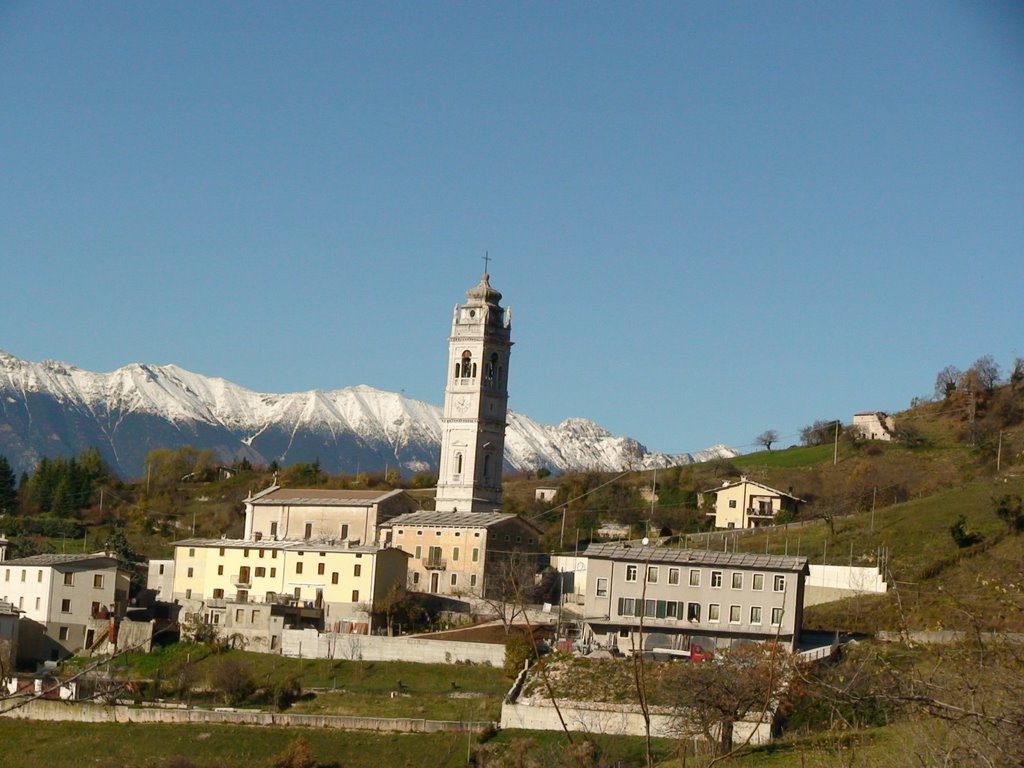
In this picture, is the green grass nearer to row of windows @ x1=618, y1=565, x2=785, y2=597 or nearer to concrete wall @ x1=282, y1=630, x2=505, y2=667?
row of windows @ x1=618, y1=565, x2=785, y2=597

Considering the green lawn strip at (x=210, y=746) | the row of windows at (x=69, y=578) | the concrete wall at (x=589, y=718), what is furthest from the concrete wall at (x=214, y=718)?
the row of windows at (x=69, y=578)

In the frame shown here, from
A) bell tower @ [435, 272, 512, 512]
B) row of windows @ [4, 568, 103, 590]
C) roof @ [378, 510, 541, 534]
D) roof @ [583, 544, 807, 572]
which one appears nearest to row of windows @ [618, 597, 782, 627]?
roof @ [583, 544, 807, 572]

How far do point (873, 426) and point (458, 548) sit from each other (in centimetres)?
4067

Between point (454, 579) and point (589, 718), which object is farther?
point (454, 579)

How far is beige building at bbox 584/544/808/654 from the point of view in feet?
179

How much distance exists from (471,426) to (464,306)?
19.5 feet

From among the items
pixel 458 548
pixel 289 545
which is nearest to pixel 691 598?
pixel 458 548

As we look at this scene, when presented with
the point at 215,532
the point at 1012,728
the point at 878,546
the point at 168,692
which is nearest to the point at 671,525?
the point at 878,546

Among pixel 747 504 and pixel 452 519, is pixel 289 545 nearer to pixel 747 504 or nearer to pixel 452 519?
pixel 452 519

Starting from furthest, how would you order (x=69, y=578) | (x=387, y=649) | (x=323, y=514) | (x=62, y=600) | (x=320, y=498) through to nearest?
(x=320, y=498), (x=323, y=514), (x=69, y=578), (x=62, y=600), (x=387, y=649)

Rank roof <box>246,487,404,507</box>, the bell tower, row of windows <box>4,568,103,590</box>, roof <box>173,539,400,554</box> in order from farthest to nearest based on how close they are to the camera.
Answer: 1. the bell tower
2. roof <box>246,487,404,507</box>
3. roof <box>173,539,400,554</box>
4. row of windows <box>4,568,103,590</box>

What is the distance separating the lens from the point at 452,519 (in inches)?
2729

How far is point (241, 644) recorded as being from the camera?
193 ft

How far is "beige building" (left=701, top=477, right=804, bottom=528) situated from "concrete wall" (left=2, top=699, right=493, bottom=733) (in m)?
37.9
